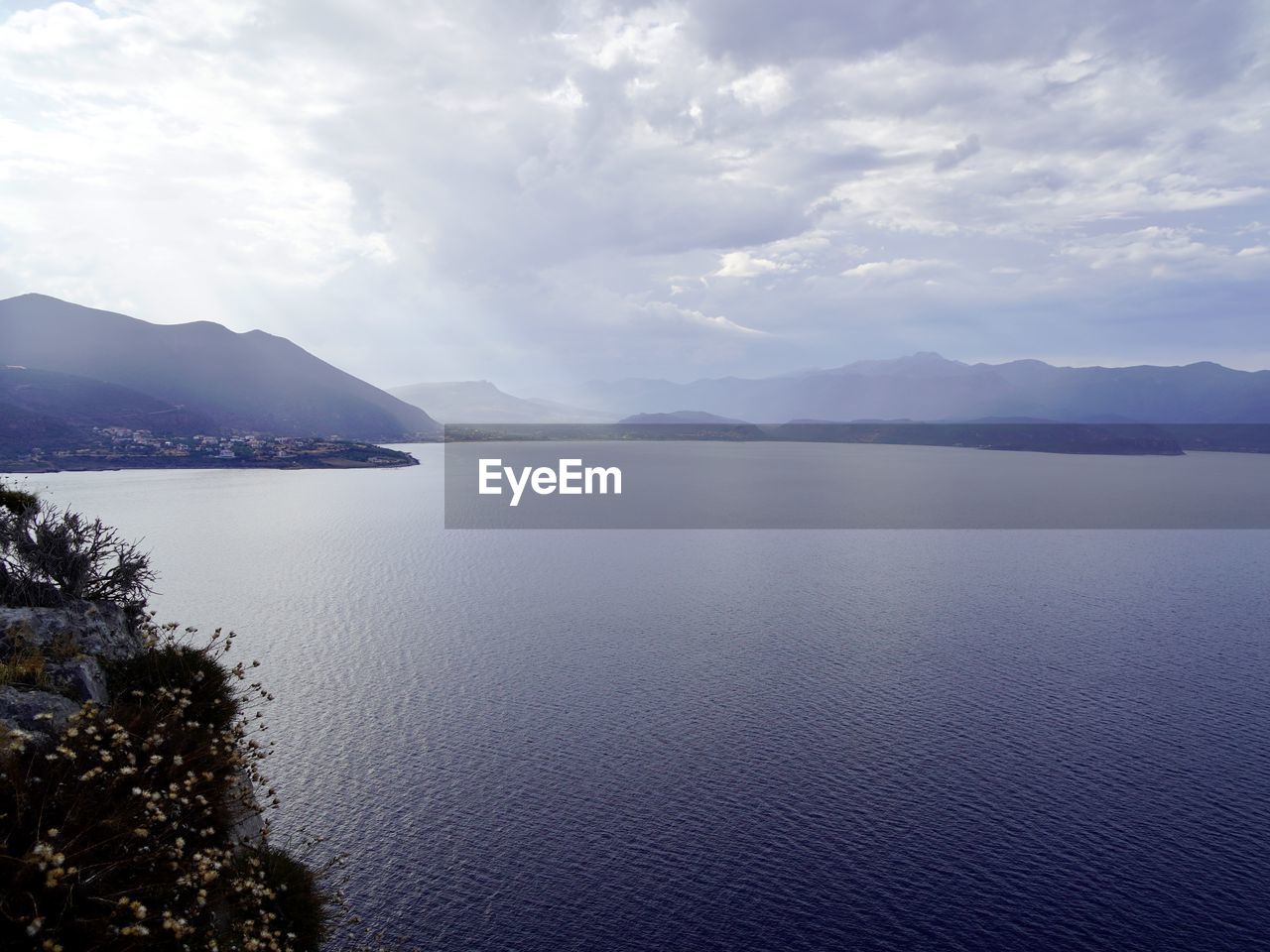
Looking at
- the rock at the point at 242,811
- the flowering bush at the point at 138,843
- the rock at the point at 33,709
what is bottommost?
the rock at the point at 242,811

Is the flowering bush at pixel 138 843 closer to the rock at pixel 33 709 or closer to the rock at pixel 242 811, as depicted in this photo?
the rock at pixel 242 811

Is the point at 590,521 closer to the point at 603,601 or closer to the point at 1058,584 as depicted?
the point at 603,601

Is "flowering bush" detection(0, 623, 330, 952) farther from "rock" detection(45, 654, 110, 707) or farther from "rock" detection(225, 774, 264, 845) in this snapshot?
"rock" detection(45, 654, 110, 707)

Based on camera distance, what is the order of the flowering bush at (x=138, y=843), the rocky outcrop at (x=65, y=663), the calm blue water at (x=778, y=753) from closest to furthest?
the flowering bush at (x=138, y=843) → the rocky outcrop at (x=65, y=663) → the calm blue water at (x=778, y=753)

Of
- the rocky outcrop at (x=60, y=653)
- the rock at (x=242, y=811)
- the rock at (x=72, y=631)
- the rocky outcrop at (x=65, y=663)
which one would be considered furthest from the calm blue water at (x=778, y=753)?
the rocky outcrop at (x=60, y=653)

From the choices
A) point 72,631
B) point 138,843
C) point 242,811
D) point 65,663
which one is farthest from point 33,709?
point 242,811

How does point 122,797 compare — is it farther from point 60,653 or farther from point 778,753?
point 778,753

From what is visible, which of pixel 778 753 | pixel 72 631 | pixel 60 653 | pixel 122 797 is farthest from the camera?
pixel 778 753
